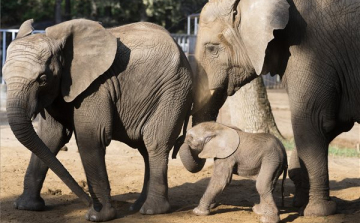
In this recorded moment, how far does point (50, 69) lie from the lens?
259 inches

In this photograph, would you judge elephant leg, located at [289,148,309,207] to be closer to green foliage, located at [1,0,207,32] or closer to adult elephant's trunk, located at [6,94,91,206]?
adult elephant's trunk, located at [6,94,91,206]

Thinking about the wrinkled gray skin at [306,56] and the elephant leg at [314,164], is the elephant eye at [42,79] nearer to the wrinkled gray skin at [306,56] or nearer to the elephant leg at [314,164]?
the wrinkled gray skin at [306,56]

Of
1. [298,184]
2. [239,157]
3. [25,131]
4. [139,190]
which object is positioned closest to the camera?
[25,131]

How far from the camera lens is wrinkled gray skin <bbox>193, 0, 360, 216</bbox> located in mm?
6992

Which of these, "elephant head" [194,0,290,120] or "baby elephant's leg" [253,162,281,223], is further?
"elephant head" [194,0,290,120]

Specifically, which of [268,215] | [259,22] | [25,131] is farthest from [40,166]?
[259,22]

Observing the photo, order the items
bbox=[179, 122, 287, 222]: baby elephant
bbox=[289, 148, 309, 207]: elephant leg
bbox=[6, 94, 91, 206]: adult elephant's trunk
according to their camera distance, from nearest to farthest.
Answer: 1. bbox=[6, 94, 91, 206]: adult elephant's trunk
2. bbox=[179, 122, 287, 222]: baby elephant
3. bbox=[289, 148, 309, 207]: elephant leg

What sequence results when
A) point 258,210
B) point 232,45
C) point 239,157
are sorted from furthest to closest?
point 232,45 < point 239,157 < point 258,210

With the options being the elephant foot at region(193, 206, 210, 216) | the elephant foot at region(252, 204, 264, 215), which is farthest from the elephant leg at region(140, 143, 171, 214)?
the elephant foot at region(252, 204, 264, 215)

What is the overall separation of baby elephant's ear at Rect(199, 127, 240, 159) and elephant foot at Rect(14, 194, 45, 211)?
179 cm

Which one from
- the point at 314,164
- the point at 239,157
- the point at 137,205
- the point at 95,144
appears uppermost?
the point at 95,144

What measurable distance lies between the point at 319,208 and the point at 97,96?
8.27ft

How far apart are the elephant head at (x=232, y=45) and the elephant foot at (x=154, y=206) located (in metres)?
1.05

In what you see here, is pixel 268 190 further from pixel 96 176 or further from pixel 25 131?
pixel 25 131
